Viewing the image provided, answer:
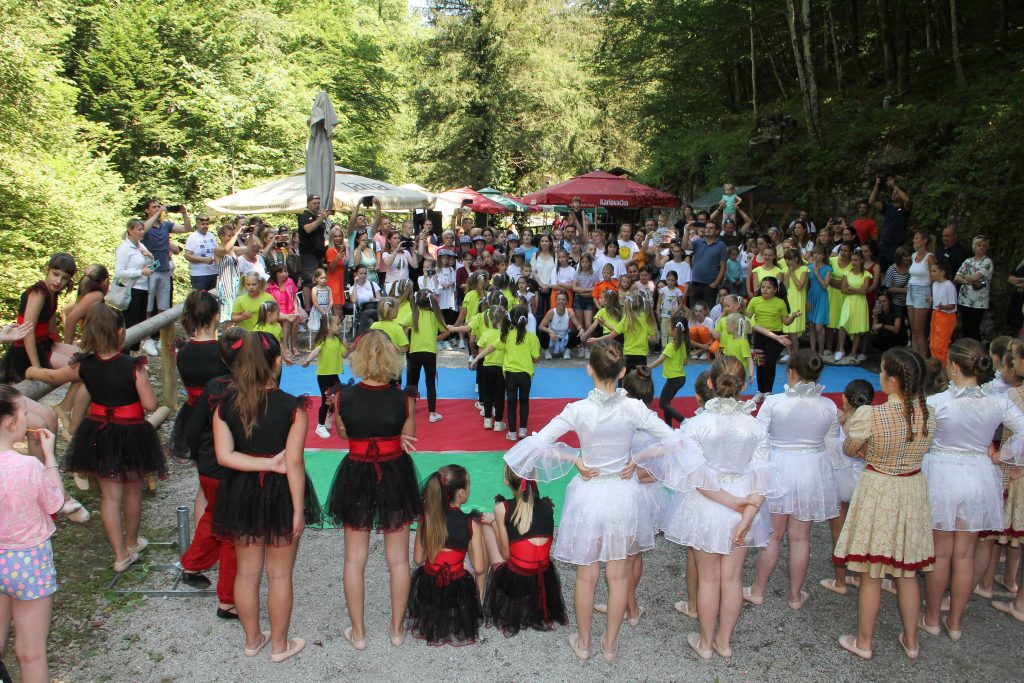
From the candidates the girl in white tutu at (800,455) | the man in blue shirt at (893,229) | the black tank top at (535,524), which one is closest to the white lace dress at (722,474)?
the girl in white tutu at (800,455)

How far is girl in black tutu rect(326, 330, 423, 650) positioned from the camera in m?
4.35

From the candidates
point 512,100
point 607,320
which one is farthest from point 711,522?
point 512,100

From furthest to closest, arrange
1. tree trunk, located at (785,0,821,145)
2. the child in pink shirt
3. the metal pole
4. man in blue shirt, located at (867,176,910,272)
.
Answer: tree trunk, located at (785,0,821,145)
man in blue shirt, located at (867,176,910,272)
the metal pole
the child in pink shirt

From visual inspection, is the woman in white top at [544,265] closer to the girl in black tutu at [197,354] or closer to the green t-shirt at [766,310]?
the green t-shirt at [766,310]

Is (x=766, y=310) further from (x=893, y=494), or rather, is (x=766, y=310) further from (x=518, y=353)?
(x=893, y=494)

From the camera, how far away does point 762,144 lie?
65.5ft

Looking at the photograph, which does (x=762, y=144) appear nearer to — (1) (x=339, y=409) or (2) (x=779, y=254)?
(2) (x=779, y=254)

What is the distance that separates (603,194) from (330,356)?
12129 millimetres

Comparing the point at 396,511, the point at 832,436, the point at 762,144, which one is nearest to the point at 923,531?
the point at 832,436

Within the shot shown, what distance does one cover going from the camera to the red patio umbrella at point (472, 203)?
77.5 feet

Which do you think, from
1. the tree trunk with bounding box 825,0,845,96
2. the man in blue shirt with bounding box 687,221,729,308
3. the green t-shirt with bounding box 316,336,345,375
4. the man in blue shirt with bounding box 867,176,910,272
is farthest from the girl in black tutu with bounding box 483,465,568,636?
the tree trunk with bounding box 825,0,845,96

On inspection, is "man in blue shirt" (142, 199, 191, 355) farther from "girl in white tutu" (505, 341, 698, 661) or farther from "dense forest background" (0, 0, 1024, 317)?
"girl in white tutu" (505, 341, 698, 661)

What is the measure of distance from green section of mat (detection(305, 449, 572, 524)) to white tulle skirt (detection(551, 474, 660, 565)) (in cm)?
202

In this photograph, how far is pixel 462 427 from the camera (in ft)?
29.0
